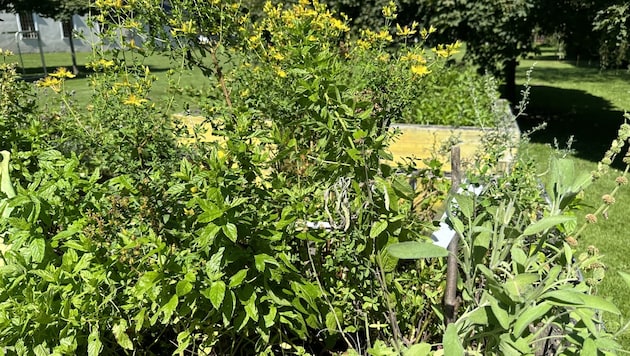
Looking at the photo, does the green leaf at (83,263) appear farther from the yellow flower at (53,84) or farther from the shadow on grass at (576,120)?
the shadow on grass at (576,120)

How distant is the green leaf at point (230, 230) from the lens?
119 centimetres

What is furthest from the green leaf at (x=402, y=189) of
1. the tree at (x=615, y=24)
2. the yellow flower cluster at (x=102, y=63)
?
the tree at (x=615, y=24)

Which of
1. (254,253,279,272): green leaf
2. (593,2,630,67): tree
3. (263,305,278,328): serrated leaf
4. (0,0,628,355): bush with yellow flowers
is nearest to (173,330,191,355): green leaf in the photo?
(0,0,628,355): bush with yellow flowers

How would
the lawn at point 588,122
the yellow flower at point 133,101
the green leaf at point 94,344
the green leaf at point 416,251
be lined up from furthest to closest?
the lawn at point 588,122 < the yellow flower at point 133,101 < the green leaf at point 94,344 < the green leaf at point 416,251

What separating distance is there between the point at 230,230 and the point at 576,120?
33.2ft

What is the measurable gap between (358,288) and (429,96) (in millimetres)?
4425

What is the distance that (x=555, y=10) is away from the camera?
7.47m

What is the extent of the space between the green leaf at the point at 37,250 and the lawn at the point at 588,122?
1189 millimetres

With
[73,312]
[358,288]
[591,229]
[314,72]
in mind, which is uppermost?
[314,72]

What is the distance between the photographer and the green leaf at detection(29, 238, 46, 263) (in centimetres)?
132

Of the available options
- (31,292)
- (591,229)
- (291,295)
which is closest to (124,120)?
(31,292)

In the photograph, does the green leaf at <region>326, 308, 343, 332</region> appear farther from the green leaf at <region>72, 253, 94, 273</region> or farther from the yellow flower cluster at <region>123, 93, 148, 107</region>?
the yellow flower cluster at <region>123, 93, 148, 107</region>

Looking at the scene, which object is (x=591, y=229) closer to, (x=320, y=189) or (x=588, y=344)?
(x=320, y=189)

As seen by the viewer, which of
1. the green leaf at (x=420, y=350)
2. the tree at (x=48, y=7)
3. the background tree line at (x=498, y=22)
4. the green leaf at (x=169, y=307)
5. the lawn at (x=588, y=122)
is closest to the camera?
the green leaf at (x=420, y=350)
